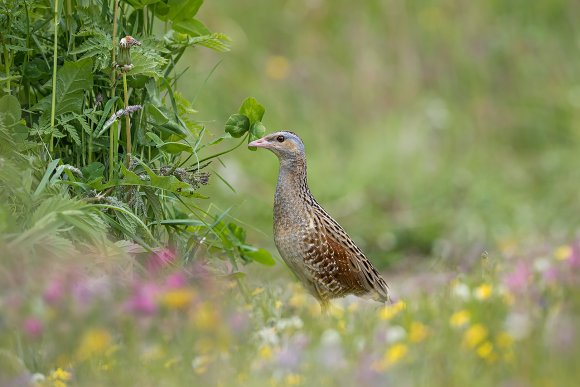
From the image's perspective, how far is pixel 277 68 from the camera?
36.4 feet

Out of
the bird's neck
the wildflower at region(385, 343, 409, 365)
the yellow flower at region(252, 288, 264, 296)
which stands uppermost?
the wildflower at region(385, 343, 409, 365)

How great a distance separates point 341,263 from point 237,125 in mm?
892

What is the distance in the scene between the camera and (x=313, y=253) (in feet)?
17.7

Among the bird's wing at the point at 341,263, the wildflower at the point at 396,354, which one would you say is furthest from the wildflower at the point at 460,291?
the bird's wing at the point at 341,263

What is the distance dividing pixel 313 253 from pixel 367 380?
203 cm

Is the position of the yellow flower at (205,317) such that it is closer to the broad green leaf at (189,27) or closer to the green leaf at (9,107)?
the green leaf at (9,107)

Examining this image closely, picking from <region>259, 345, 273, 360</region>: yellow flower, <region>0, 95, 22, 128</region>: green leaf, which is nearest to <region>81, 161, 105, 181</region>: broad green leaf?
<region>0, 95, 22, 128</region>: green leaf

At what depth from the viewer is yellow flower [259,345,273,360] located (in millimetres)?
3730

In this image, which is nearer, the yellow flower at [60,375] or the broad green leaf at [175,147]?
the yellow flower at [60,375]

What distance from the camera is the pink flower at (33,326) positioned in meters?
3.84

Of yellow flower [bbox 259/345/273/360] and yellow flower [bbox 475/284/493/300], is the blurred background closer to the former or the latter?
yellow flower [bbox 475/284/493/300]

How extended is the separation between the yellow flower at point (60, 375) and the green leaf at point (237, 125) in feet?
5.35

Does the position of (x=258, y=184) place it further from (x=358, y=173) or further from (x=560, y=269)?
(x=560, y=269)

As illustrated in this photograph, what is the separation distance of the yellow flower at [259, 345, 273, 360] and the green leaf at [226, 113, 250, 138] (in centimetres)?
148
